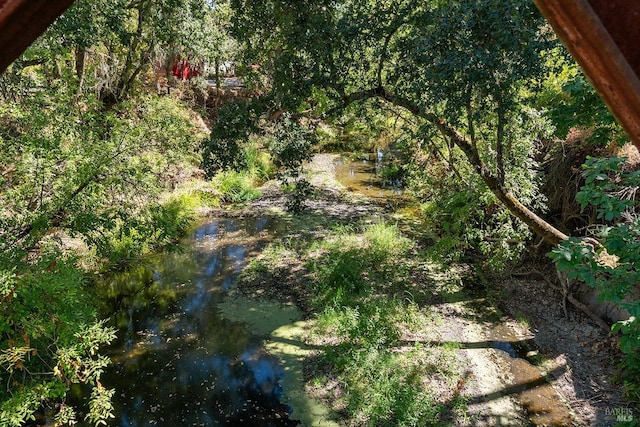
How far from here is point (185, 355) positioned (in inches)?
275

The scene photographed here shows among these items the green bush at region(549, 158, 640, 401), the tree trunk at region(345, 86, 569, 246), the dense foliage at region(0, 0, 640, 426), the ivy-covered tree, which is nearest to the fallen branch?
the dense foliage at region(0, 0, 640, 426)

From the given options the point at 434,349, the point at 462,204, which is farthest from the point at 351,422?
the point at 462,204

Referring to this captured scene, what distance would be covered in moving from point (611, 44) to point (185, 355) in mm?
7211

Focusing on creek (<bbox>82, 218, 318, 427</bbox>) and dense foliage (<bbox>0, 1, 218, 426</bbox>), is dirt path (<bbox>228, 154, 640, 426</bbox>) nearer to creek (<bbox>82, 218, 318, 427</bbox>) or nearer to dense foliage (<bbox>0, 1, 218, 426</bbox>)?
creek (<bbox>82, 218, 318, 427</bbox>)

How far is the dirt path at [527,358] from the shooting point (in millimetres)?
5812

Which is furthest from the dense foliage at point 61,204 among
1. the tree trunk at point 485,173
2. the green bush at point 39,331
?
the tree trunk at point 485,173

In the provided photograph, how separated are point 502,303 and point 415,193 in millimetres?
5451

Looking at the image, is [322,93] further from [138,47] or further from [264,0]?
[138,47]

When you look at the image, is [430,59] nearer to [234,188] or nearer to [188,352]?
[188,352]

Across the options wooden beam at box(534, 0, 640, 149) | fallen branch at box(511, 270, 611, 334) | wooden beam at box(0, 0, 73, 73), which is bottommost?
fallen branch at box(511, 270, 611, 334)

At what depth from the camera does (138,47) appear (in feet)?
38.3

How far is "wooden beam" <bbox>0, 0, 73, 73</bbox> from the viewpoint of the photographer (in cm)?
75

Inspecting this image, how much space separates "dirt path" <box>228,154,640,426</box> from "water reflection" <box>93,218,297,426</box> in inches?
64.3

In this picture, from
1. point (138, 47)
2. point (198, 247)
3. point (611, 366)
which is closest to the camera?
point (611, 366)
